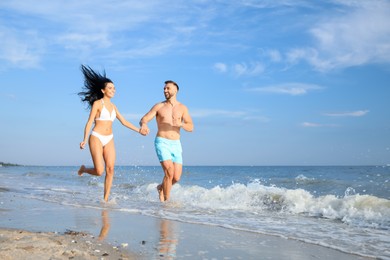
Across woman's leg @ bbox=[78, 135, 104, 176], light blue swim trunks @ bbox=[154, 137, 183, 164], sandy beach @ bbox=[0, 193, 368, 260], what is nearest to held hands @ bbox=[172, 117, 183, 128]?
light blue swim trunks @ bbox=[154, 137, 183, 164]

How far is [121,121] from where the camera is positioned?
26.8 feet

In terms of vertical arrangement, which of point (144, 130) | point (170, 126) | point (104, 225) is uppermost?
point (170, 126)

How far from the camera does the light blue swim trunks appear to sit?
796 cm

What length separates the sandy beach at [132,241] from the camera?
3643 mm

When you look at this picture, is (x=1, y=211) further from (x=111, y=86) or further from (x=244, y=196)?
(x=244, y=196)

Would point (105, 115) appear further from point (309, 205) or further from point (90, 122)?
point (309, 205)

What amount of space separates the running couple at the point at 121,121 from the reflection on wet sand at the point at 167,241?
252cm

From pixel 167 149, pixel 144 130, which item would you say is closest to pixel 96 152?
pixel 144 130

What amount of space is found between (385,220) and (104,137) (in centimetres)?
487

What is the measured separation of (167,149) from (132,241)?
3.81 m

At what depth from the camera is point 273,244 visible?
173 inches

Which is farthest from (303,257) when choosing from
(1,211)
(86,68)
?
(86,68)

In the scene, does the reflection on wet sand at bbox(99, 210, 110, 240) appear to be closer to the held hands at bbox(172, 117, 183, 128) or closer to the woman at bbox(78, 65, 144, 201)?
the woman at bbox(78, 65, 144, 201)

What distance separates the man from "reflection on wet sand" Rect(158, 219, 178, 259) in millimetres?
2430
